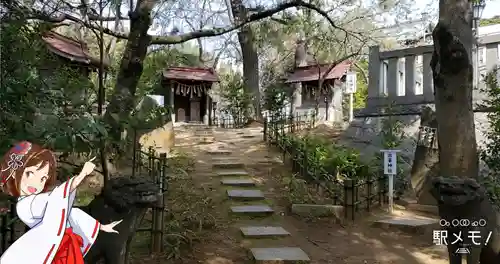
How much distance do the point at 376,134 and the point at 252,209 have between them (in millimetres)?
4793

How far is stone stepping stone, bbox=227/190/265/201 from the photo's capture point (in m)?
8.20

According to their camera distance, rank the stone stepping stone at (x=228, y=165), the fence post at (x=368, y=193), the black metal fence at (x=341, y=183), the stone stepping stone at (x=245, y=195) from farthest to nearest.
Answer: the stone stepping stone at (x=228, y=165)
the stone stepping stone at (x=245, y=195)
the fence post at (x=368, y=193)
the black metal fence at (x=341, y=183)

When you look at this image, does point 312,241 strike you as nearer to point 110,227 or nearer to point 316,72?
point 110,227

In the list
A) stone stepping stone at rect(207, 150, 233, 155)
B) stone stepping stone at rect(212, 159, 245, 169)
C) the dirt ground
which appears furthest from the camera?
stone stepping stone at rect(207, 150, 233, 155)

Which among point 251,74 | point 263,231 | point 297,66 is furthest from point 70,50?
point 297,66

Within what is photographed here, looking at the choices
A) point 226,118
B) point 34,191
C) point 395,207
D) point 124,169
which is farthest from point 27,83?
point 226,118

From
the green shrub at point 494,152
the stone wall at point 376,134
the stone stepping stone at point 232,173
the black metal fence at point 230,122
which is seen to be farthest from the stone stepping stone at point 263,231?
the black metal fence at point 230,122

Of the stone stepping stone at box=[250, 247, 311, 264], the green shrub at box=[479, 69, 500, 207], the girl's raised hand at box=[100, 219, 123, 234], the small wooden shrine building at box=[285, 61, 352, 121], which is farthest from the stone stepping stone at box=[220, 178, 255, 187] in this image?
the small wooden shrine building at box=[285, 61, 352, 121]

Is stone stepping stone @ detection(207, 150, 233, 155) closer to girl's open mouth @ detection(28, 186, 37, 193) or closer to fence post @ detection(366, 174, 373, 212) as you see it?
fence post @ detection(366, 174, 373, 212)

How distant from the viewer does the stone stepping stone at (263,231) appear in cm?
656

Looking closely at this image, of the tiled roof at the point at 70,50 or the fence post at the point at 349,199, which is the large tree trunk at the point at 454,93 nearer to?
the fence post at the point at 349,199

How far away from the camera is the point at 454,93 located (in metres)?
5.31

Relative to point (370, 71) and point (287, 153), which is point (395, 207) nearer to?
point (287, 153)

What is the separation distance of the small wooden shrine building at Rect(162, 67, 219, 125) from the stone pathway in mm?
8955
